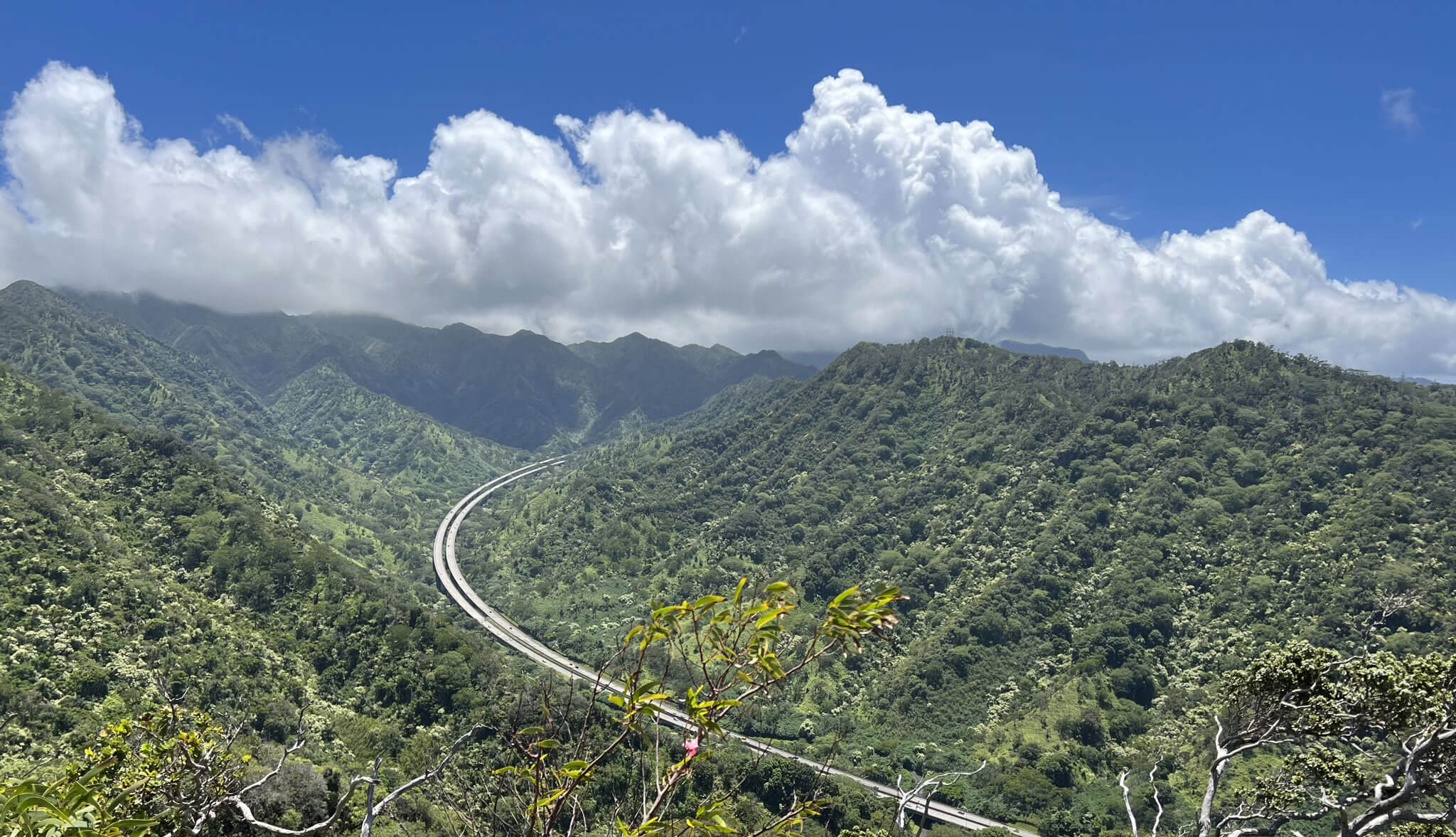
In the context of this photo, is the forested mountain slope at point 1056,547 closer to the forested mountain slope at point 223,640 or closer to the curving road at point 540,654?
the curving road at point 540,654

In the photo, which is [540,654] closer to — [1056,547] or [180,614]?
[180,614]

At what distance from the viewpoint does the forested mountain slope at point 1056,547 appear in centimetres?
8575

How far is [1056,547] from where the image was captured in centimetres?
12100

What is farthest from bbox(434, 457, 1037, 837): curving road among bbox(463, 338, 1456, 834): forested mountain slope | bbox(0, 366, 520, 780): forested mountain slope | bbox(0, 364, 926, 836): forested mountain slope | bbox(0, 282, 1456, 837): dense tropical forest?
bbox(0, 366, 520, 780): forested mountain slope

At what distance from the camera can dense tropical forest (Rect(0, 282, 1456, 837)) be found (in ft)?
123

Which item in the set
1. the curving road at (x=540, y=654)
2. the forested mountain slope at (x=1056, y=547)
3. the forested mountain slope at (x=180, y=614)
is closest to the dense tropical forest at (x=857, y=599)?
the forested mountain slope at (x=180, y=614)

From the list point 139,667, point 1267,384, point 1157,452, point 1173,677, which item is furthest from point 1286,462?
point 139,667

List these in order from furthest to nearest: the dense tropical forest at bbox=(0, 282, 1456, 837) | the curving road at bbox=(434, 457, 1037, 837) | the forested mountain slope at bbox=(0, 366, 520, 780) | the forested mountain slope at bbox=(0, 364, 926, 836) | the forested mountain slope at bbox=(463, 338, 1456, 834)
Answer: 1. the forested mountain slope at bbox=(463, 338, 1456, 834)
2. the curving road at bbox=(434, 457, 1037, 837)
3. the forested mountain slope at bbox=(0, 366, 520, 780)
4. the forested mountain slope at bbox=(0, 364, 926, 836)
5. the dense tropical forest at bbox=(0, 282, 1456, 837)

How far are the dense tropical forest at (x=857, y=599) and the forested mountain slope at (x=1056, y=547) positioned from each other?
1.92 feet

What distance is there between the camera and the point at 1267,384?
141375mm

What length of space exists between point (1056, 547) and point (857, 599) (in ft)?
433

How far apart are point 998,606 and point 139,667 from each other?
108m

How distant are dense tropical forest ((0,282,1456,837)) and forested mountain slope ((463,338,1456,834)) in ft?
1.92

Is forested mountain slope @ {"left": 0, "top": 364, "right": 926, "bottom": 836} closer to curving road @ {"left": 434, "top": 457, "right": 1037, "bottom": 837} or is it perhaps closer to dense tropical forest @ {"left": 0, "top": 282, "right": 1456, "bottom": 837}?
dense tropical forest @ {"left": 0, "top": 282, "right": 1456, "bottom": 837}
